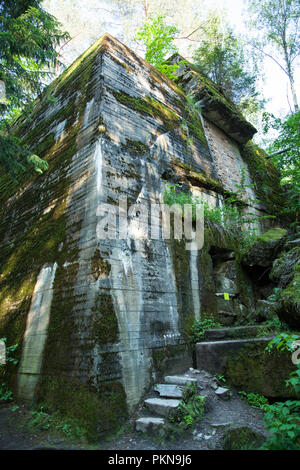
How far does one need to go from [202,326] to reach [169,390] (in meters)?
1.53

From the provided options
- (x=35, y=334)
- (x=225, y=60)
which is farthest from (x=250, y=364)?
(x=225, y=60)

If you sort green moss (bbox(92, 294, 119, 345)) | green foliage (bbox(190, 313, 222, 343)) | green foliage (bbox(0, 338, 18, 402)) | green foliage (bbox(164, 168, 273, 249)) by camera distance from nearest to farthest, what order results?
green moss (bbox(92, 294, 119, 345)) < green foliage (bbox(0, 338, 18, 402)) < green foliage (bbox(190, 313, 222, 343)) < green foliage (bbox(164, 168, 273, 249))

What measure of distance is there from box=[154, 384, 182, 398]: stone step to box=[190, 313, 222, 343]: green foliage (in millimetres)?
1176

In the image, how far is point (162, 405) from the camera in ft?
10.6

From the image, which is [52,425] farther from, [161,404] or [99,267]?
[99,267]

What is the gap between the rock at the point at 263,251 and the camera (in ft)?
20.2

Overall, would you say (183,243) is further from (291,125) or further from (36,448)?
(291,125)

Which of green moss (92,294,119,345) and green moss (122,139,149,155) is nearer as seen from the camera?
green moss (92,294,119,345)

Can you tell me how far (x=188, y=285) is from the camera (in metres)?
5.04

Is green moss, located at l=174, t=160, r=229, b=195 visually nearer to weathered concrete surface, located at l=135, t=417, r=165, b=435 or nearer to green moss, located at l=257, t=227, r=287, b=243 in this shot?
green moss, located at l=257, t=227, r=287, b=243

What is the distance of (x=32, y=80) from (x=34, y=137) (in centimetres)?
266

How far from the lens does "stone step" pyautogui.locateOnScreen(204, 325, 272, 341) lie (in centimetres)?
430

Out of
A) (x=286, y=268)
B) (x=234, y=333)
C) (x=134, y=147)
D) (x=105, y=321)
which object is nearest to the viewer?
(x=105, y=321)

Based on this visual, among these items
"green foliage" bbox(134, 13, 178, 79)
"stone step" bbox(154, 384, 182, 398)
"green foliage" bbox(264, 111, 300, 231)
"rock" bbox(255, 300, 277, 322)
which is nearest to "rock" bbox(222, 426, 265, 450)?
"stone step" bbox(154, 384, 182, 398)
